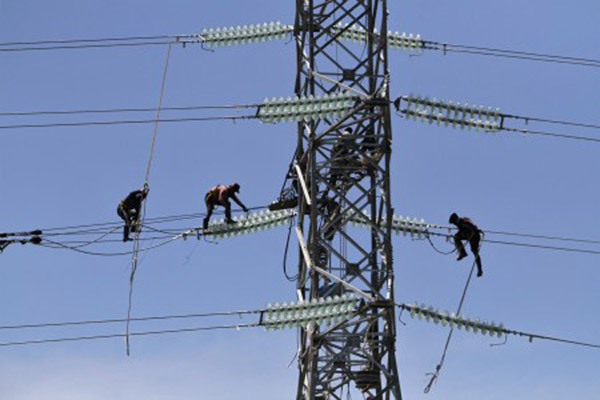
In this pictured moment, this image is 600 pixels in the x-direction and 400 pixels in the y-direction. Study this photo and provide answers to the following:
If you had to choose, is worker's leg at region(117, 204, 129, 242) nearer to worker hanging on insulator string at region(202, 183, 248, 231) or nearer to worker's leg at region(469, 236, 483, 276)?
worker hanging on insulator string at region(202, 183, 248, 231)

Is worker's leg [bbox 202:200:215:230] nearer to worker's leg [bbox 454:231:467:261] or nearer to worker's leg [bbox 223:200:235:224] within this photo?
worker's leg [bbox 223:200:235:224]

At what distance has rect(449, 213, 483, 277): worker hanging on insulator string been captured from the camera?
25828mm

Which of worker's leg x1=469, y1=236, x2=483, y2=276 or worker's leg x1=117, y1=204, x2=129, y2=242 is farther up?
worker's leg x1=117, y1=204, x2=129, y2=242

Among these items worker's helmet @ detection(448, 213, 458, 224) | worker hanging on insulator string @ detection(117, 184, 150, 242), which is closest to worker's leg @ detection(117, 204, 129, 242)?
worker hanging on insulator string @ detection(117, 184, 150, 242)

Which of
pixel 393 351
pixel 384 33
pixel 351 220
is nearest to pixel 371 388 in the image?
pixel 393 351

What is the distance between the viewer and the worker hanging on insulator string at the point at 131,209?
2611 cm

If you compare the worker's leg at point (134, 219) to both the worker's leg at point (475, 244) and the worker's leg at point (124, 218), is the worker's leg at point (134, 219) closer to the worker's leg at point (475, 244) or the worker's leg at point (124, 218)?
the worker's leg at point (124, 218)

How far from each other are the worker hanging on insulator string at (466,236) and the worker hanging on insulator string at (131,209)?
596 centimetres

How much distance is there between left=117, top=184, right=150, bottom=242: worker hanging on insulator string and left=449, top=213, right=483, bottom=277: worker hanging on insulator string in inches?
235

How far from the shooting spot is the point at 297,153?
82.4 ft

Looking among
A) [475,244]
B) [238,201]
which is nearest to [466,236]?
[475,244]

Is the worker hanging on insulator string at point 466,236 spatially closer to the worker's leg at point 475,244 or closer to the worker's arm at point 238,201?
the worker's leg at point 475,244

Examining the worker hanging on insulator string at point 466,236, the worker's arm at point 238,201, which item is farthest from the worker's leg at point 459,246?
the worker's arm at point 238,201

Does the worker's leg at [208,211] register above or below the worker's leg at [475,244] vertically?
above
